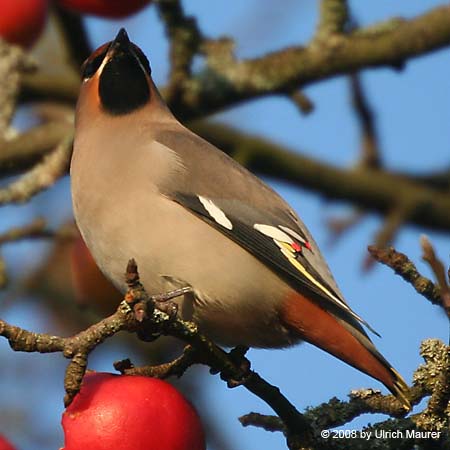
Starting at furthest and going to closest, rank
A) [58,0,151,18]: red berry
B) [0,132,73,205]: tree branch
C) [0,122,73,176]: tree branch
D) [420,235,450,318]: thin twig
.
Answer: [0,122,73,176]: tree branch < [58,0,151,18]: red berry < [0,132,73,205]: tree branch < [420,235,450,318]: thin twig

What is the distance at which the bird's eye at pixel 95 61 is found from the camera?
15.7ft

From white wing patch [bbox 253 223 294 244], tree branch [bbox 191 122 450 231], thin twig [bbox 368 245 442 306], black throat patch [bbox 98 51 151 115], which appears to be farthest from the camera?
tree branch [bbox 191 122 450 231]

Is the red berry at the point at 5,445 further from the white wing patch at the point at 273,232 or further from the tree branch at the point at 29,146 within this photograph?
the tree branch at the point at 29,146

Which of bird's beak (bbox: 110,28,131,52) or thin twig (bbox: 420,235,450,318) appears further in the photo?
bird's beak (bbox: 110,28,131,52)

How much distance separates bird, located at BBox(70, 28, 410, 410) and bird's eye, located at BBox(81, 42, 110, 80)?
15.8 inches

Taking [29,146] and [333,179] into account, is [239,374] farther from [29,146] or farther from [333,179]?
[333,179]

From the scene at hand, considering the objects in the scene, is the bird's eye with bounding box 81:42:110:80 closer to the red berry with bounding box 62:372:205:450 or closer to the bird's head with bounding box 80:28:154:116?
the bird's head with bounding box 80:28:154:116

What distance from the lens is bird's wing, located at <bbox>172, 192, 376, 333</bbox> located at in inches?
154

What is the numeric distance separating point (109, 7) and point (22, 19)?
0.37 metres

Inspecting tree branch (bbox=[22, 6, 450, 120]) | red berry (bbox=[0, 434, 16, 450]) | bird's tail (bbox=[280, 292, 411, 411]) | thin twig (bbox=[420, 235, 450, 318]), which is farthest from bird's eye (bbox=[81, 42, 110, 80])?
thin twig (bbox=[420, 235, 450, 318])

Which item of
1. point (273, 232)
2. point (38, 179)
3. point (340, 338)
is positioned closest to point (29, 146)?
point (38, 179)

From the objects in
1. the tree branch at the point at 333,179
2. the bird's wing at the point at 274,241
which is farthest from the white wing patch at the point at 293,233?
the tree branch at the point at 333,179

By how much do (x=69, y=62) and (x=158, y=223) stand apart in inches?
73.8

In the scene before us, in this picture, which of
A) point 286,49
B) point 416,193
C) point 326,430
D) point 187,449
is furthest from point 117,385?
point 416,193
